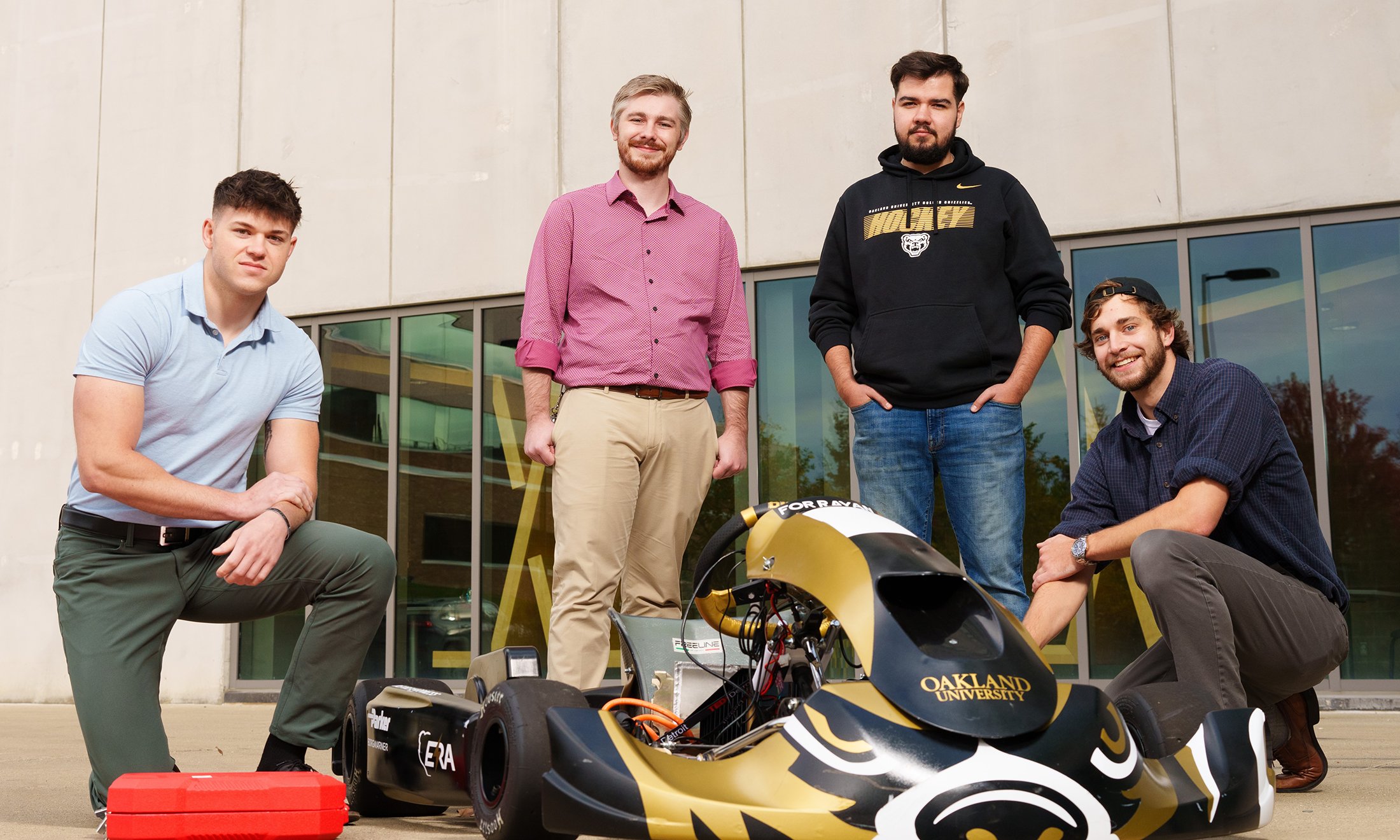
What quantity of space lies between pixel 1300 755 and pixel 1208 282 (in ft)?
13.8

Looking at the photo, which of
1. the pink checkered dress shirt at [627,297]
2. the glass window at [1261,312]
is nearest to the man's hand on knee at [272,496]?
the pink checkered dress shirt at [627,297]

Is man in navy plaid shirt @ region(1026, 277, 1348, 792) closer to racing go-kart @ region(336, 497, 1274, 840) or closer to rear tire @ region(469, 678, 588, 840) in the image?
racing go-kart @ region(336, 497, 1274, 840)

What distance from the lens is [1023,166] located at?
7.38 metres

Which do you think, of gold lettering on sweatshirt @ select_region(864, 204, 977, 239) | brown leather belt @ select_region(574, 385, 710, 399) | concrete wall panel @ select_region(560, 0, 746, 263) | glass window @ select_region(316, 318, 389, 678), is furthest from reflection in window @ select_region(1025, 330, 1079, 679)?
glass window @ select_region(316, 318, 389, 678)

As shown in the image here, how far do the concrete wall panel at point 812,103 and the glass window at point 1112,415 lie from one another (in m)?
1.42

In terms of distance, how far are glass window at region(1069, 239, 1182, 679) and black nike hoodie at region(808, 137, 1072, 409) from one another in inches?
124

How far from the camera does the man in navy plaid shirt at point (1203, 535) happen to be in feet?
9.93

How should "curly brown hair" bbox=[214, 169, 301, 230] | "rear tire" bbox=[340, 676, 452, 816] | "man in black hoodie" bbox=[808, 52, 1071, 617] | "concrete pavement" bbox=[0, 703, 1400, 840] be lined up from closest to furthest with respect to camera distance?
"concrete pavement" bbox=[0, 703, 1400, 840]
"curly brown hair" bbox=[214, 169, 301, 230]
"rear tire" bbox=[340, 676, 452, 816]
"man in black hoodie" bbox=[808, 52, 1071, 617]

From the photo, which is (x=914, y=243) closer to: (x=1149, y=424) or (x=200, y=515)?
(x=1149, y=424)

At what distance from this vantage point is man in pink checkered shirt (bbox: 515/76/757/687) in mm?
3637

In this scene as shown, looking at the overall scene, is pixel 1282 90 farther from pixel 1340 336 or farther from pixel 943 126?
pixel 943 126

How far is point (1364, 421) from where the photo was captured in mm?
6738

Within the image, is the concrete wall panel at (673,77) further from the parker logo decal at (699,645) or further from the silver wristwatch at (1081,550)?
the parker logo decal at (699,645)

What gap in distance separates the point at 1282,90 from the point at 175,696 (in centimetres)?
821
